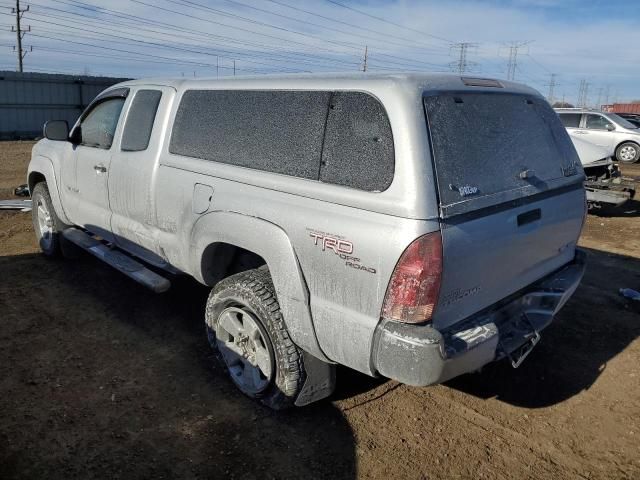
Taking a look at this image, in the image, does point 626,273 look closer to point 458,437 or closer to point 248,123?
point 458,437

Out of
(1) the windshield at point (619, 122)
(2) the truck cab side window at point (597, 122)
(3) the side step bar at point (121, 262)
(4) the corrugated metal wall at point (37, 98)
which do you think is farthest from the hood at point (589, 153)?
(4) the corrugated metal wall at point (37, 98)

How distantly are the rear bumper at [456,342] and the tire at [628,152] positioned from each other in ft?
56.5

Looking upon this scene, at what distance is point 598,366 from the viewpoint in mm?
4137

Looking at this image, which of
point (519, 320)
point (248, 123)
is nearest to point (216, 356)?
point (248, 123)

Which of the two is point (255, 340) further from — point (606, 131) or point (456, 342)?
point (606, 131)

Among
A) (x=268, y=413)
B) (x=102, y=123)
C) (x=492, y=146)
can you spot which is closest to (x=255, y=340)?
(x=268, y=413)

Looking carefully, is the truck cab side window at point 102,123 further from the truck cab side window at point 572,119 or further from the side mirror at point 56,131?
the truck cab side window at point 572,119

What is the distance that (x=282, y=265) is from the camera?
299cm

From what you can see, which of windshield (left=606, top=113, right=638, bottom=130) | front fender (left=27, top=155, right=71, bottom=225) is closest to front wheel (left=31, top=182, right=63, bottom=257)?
front fender (left=27, top=155, right=71, bottom=225)

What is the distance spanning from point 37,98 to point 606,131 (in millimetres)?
22766

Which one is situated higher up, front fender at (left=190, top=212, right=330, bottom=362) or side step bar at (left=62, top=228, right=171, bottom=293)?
front fender at (left=190, top=212, right=330, bottom=362)

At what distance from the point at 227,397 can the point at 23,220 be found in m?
6.00

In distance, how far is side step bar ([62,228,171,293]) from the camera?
415 centimetres

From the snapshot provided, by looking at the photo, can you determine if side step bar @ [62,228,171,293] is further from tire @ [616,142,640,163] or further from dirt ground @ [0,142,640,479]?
tire @ [616,142,640,163]
